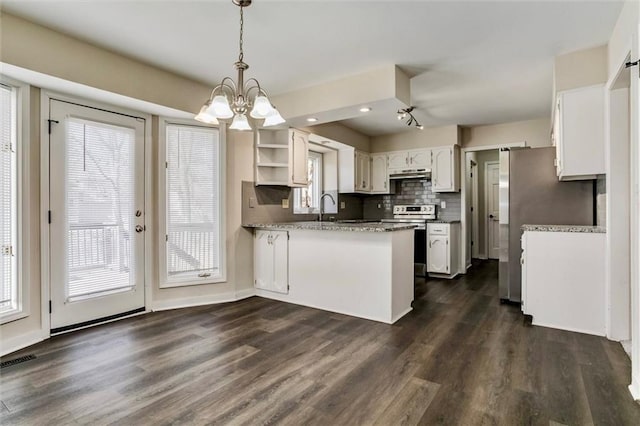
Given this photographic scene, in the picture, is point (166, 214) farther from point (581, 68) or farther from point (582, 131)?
point (581, 68)

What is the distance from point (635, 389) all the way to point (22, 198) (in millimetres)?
4334

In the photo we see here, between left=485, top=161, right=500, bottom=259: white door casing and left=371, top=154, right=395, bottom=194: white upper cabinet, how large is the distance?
2.48 m

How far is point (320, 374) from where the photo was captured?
2133mm

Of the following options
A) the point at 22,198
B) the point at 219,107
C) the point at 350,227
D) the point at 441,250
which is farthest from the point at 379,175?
the point at 22,198

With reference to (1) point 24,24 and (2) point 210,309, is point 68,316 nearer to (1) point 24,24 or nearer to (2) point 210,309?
(2) point 210,309

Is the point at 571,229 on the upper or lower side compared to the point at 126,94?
lower

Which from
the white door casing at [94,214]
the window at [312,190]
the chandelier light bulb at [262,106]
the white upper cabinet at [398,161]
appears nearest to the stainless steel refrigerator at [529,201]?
the white upper cabinet at [398,161]

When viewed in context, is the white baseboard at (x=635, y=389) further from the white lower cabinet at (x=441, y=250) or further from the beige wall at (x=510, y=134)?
the beige wall at (x=510, y=134)

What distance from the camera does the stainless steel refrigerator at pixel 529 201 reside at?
3.37 meters

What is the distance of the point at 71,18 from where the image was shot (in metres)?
2.38

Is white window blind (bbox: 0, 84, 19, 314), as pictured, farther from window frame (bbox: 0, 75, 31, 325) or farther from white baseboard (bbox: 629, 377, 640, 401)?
white baseboard (bbox: 629, 377, 640, 401)

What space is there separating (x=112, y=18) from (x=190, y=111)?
1174 millimetres

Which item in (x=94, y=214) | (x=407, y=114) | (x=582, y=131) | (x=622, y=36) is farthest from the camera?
(x=407, y=114)

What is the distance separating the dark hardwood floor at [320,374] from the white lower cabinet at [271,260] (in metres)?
0.73
